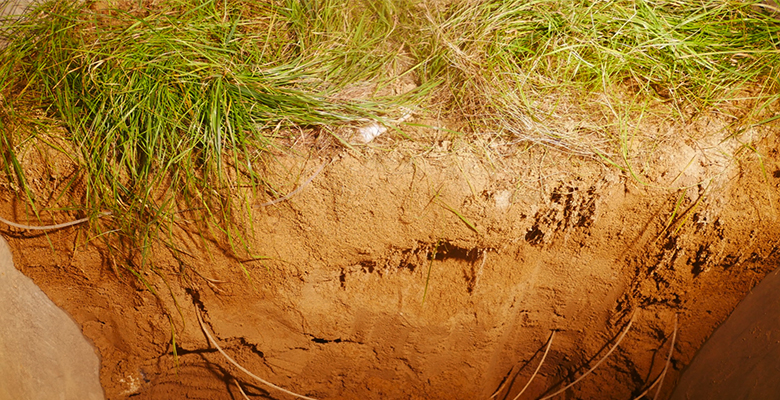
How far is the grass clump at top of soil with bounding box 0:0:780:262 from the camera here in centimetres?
154

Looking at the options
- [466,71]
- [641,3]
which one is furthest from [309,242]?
[641,3]

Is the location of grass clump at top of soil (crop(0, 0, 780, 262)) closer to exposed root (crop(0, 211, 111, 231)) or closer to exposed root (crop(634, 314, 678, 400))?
exposed root (crop(0, 211, 111, 231))

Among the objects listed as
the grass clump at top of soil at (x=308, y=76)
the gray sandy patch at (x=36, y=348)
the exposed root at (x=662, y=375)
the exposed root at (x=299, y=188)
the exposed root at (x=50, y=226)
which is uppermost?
the grass clump at top of soil at (x=308, y=76)

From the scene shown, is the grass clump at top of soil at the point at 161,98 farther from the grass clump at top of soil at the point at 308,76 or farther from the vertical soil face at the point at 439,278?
the vertical soil face at the point at 439,278

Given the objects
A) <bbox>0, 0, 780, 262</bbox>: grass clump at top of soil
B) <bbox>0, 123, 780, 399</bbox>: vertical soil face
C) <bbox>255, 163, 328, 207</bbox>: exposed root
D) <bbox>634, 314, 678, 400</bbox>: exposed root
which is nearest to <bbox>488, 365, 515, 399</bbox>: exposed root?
<bbox>0, 123, 780, 399</bbox>: vertical soil face

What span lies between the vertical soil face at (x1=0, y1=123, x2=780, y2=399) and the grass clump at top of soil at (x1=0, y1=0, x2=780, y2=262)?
0.48 feet

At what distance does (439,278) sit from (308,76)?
0.93m

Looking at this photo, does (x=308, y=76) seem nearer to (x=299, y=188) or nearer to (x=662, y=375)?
(x=299, y=188)

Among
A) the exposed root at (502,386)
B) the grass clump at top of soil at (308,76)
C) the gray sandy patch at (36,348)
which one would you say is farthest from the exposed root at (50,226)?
the exposed root at (502,386)

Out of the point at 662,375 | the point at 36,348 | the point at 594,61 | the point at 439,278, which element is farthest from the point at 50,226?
the point at 662,375

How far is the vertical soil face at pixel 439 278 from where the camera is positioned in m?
1.58

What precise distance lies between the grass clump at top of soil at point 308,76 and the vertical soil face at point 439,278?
0.15 meters

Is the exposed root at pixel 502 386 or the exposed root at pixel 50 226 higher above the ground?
the exposed root at pixel 50 226

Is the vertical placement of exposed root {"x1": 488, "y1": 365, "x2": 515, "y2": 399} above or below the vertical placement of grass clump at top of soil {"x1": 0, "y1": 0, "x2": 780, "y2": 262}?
below
